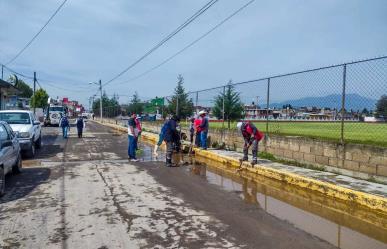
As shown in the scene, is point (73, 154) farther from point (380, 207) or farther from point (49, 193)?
point (380, 207)

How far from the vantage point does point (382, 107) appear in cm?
991

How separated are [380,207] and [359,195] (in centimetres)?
59

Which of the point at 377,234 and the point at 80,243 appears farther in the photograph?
the point at 377,234

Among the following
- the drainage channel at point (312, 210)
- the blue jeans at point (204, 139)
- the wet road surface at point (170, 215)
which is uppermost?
the blue jeans at point (204, 139)

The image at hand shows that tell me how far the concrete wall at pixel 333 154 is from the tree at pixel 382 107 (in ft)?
2.96

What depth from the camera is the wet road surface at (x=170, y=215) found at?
5.65 metres

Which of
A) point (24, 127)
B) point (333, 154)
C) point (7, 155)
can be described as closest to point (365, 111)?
point (333, 154)

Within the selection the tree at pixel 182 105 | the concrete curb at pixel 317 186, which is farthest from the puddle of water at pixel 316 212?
the tree at pixel 182 105

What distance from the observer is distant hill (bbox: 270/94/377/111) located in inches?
412

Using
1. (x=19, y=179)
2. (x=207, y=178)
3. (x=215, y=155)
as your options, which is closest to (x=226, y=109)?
(x=215, y=155)

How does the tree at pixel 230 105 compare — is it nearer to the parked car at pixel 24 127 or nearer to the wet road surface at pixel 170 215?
the wet road surface at pixel 170 215

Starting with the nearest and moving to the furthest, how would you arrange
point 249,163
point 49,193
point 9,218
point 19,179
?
point 9,218 < point 49,193 < point 19,179 < point 249,163

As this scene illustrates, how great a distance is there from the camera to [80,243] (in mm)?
5449

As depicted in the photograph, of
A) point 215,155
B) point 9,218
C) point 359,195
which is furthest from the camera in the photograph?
point 215,155
